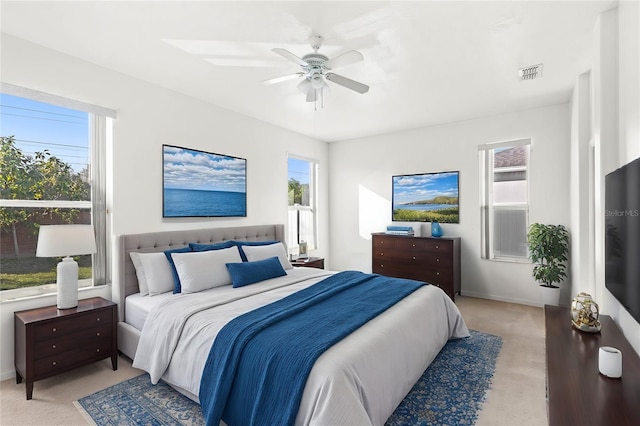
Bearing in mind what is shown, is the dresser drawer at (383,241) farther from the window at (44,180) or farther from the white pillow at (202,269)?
the window at (44,180)

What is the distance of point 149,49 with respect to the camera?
279 centimetres

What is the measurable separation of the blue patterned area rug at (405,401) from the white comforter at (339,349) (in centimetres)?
11

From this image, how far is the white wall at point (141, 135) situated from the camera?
2.66m

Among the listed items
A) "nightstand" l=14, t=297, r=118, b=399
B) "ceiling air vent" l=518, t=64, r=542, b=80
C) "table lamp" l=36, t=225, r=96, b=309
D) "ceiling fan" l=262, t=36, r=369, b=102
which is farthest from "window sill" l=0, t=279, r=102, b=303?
"ceiling air vent" l=518, t=64, r=542, b=80

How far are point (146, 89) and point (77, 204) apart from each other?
1.36 metres

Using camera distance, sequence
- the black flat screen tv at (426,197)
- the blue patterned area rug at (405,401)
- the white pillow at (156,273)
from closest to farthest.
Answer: the blue patterned area rug at (405,401) → the white pillow at (156,273) → the black flat screen tv at (426,197)

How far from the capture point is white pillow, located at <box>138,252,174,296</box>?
3.02 meters

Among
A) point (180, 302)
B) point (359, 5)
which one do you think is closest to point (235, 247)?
point (180, 302)

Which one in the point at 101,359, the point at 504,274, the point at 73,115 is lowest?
the point at 101,359

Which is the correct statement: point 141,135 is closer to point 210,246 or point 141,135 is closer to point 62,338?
point 210,246

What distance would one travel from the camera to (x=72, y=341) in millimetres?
2529

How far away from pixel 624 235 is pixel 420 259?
10.6 feet

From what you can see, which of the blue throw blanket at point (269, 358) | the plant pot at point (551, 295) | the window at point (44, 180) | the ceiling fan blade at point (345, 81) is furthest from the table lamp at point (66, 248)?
the plant pot at point (551, 295)

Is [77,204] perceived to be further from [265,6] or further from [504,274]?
[504,274]
